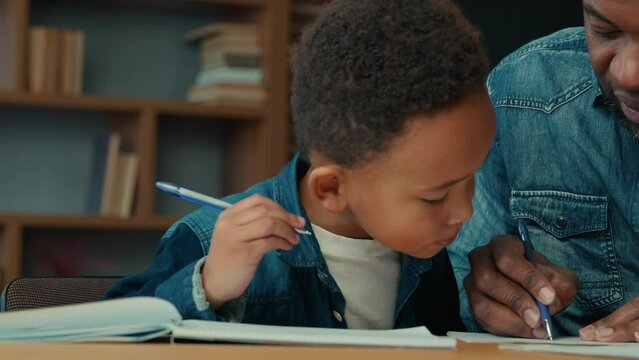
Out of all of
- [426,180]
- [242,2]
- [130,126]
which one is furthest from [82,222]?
[426,180]

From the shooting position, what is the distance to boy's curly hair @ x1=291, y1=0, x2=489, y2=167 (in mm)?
1117

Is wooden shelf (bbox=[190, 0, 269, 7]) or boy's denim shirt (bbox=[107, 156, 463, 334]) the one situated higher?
wooden shelf (bbox=[190, 0, 269, 7])

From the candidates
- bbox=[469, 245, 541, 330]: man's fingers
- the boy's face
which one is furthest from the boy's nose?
bbox=[469, 245, 541, 330]: man's fingers

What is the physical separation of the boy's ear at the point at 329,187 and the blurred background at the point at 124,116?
2410 mm

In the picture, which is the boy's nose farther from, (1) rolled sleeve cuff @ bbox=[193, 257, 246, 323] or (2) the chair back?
(2) the chair back

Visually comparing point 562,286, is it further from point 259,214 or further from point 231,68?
point 231,68

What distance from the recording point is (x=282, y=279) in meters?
1.26

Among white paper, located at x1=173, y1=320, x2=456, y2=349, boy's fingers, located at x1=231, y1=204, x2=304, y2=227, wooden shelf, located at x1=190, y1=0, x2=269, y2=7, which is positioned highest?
wooden shelf, located at x1=190, y1=0, x2=269, y2=7

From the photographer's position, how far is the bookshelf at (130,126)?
3.59 metres

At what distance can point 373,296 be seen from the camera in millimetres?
1327

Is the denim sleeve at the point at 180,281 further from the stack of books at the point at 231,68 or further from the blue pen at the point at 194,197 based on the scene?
the stack of books at the point at 231,68

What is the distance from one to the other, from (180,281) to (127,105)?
8.29 feet

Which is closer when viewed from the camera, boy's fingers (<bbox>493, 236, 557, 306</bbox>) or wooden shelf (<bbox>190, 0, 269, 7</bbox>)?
boy's fingers (<bbox>493, 236, 557, 306</bbox>)

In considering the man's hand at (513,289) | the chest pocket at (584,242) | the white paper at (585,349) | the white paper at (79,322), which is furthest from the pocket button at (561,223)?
the white paper at (79,322)
